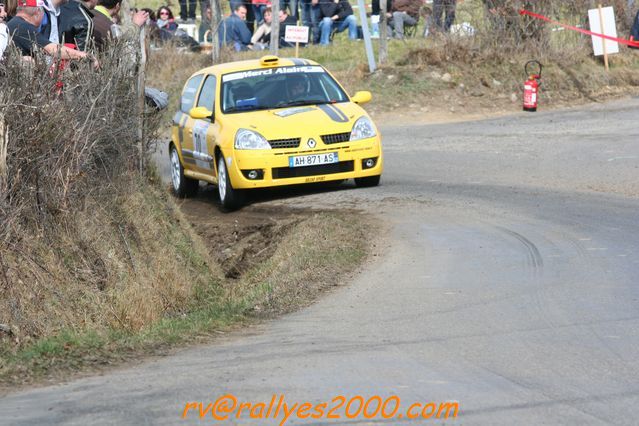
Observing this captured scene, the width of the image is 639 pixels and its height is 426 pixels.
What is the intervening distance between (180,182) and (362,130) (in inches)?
120

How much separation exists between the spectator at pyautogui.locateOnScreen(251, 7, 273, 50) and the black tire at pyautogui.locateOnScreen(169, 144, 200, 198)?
36.5ft

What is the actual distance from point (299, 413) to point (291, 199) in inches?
344

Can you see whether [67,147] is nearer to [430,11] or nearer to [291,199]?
[291,199]

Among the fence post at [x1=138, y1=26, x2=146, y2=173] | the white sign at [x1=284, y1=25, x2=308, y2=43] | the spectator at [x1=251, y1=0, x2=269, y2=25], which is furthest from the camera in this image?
the spectator at [x1=251, y1=0, x2=269, y2=25]

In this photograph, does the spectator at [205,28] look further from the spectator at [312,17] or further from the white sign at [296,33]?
the white sign at [296,33]

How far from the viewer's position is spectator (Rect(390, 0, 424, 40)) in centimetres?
2803

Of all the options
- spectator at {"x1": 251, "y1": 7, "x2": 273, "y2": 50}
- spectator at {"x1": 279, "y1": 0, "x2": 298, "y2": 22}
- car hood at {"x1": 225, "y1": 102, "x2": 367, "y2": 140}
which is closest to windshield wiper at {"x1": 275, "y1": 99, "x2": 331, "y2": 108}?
car hood at {"x1": 225, "y1": 102, "x2": 367, "y2": 140}

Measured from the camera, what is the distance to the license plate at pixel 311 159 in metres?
13.8

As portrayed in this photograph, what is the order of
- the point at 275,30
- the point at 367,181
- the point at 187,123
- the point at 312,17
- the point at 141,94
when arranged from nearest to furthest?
the point at 141,94
the point at 367,181
the point at 187,123
the point at 275,30
the point at 312,17

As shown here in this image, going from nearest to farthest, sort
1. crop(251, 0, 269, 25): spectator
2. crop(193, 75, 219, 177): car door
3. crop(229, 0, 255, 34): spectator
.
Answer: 1. crop(193, 75, 219, 177): car door
2. crop(251, 0, 269, 25): spectator
3. crop(229, 0, 255, 34): spectator

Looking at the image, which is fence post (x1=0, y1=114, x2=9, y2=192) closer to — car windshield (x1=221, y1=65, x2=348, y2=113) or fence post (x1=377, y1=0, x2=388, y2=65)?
car windshield (x1=221, y1=65, x2=348, y2=113)

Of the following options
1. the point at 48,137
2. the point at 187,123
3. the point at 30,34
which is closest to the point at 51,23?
the point at 30,34

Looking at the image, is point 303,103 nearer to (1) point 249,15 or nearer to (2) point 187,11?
(1) point 249,15

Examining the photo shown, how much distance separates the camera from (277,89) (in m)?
14.9
